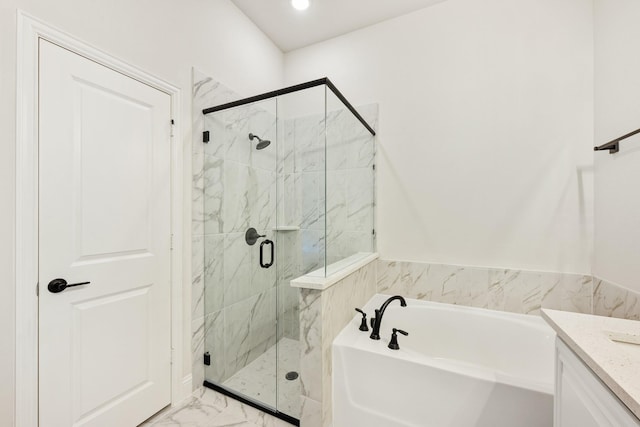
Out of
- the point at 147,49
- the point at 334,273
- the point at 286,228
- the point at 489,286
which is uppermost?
the point at 147,49

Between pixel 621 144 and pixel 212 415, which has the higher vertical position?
pixel 621 144

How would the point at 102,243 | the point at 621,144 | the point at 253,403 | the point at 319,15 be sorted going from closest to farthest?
the point at 102,243, the point at 621,144, the point at 253,403, the point at 319,15

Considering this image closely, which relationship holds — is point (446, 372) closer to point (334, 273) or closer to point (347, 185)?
point (334, 273)

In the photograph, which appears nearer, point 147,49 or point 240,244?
point 147,49

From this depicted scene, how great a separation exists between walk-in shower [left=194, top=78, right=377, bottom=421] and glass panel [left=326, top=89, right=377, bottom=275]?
0.04ft

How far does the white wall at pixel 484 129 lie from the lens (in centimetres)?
189

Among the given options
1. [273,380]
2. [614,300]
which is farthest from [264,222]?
[614,300]

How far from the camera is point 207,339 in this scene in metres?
1.99

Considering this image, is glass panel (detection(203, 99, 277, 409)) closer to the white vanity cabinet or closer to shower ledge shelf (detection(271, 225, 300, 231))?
shower ledge shelf (detection(271, 225, 300, 231))

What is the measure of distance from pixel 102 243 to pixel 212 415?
124 cm

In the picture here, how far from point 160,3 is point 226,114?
733mm

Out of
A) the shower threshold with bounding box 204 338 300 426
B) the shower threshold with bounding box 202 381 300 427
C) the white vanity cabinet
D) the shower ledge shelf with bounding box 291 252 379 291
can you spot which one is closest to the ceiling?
the shower ledge shelf with bounding box 291 252 379 291

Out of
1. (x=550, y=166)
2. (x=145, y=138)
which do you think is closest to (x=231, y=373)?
(x=145, y=138)

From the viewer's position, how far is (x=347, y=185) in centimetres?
215
